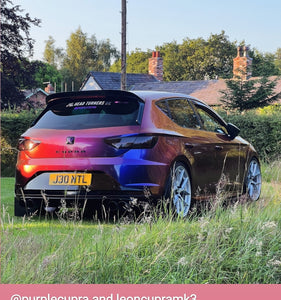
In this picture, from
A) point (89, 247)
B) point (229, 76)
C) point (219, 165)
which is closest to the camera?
point (89, 247)

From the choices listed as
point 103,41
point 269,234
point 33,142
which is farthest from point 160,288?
point 103,41

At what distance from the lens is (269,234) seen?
529 cm

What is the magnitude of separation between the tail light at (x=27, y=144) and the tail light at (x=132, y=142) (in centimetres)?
103

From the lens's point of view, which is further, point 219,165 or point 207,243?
point 219,165

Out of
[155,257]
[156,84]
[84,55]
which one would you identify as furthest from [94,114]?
[84,55]

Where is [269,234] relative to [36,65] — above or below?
below

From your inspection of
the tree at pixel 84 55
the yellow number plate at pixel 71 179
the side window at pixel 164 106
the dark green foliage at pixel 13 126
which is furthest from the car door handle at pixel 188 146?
Result: the tree at pixel 84 55

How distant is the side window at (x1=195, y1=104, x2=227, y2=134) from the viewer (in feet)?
28.1

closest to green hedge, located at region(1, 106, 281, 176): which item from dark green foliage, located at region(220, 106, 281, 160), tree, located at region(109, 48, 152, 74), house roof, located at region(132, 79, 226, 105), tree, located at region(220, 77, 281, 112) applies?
dark green foliage, located at region(220, 106, 281, 160)

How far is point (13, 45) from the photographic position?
38375 millimetres

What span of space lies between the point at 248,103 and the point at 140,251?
25563 millimetres

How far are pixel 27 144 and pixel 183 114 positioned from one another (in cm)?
210

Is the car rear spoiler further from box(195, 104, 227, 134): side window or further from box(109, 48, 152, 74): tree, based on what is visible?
box(109, 48, 152, 74): tree

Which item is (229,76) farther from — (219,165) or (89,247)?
(89,247)
